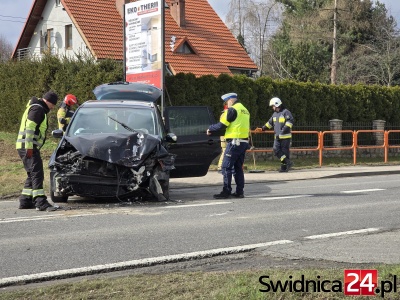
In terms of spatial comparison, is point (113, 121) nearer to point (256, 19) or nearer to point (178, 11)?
point (178, 11)

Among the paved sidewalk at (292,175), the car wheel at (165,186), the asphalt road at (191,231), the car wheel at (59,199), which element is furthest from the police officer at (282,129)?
the car wheel at (59,199)

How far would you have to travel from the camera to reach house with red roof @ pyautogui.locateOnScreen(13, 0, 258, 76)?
35.1 m

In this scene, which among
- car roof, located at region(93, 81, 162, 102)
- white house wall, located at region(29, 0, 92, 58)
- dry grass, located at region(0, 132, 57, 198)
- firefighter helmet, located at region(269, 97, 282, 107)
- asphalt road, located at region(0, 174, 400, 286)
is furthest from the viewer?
white house wall, located at region(29, 0, 92, 58)

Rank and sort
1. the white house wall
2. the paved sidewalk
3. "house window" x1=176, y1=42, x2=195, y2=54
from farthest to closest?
1. the white house wall
2. "house window" x1=176, y1=42, x2=195, y2=54
3. the paved sidewalk

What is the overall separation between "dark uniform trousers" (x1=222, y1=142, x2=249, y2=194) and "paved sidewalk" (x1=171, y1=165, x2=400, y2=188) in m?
2.62

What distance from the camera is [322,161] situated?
939 inches

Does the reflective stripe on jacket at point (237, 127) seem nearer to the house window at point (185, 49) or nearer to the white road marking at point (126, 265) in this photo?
the white road marking at point (126, 265)

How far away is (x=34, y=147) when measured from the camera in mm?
10852

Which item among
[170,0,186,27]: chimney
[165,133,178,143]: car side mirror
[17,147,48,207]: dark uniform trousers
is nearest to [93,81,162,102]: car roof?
[165,133,178,143]: car side mirror

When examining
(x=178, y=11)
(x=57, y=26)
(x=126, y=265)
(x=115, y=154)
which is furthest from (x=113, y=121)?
(x=57, y=26)

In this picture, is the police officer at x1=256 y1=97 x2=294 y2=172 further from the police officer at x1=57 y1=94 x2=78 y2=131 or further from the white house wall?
the white house wall

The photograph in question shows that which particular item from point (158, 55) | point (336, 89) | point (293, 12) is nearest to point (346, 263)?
point (158, 55)

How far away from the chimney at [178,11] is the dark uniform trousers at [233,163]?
2666cm

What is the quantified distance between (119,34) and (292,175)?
1849cm
